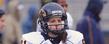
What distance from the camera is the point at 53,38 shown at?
6355mm

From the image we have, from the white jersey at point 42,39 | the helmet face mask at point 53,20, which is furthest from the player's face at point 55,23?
the white jersey at point 42,39

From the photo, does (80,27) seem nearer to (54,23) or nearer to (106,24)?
(54,23)

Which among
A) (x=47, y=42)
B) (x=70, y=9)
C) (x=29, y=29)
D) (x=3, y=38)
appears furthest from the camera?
(x=70, y=9)

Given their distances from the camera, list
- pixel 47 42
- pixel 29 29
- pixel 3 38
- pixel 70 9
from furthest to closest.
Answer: pixel 70 9
pixel 29 29
pixel 3 38
pixel 47 42

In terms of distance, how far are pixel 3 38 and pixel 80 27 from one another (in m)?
1.02

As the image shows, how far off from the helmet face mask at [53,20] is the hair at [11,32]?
237 cm

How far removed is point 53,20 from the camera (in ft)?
21.1

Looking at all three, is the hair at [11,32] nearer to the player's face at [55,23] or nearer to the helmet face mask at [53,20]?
the helmet face mask at [53,20]

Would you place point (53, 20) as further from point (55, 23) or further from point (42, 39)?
point (42, 39)

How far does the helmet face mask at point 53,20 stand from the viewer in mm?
6376

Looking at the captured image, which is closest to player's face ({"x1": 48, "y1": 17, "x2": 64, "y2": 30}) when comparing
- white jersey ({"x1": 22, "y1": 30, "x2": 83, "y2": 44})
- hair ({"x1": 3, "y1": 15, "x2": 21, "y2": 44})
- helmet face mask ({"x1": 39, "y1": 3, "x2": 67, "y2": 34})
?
helmet face mask ({"x1": 39, "y1": 3, "x2": 67, "y2": 34})

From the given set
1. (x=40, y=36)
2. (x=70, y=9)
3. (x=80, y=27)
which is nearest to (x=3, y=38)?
(x=80, y=27)

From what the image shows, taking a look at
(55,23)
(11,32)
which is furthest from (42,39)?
(11,32)

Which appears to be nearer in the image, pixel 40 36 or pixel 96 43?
pixel 40 36
